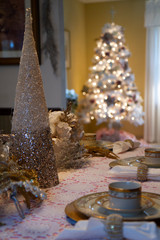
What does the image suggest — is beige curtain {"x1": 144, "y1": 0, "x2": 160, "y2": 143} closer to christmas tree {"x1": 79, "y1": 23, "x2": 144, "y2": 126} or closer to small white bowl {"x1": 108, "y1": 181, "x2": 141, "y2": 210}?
christmas tree {"x1": 79, "y1": 23, "x2": 144, "y2": 126}

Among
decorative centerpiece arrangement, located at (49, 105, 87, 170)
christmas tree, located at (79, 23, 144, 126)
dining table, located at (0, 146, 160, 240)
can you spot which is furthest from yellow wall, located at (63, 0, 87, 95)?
dining table, located at (0, 146, 160, 240)

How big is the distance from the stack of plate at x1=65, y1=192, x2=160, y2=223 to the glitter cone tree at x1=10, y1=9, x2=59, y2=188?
9.4 inches

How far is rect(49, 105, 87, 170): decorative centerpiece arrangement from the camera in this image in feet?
4.59

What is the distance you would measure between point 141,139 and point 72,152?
5.02 meters

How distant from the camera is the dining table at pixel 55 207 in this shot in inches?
32.2

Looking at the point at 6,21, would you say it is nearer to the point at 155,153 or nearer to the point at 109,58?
the point at 109,58

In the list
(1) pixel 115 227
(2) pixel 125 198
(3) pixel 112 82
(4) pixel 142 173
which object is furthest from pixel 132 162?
(3) pixel 112 82

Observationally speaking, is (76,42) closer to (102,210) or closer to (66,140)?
(66,140)

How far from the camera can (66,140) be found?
55.4 inches

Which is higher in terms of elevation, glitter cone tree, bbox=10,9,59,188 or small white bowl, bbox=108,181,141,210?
glitter cone tree, bbox=10,9,59,188

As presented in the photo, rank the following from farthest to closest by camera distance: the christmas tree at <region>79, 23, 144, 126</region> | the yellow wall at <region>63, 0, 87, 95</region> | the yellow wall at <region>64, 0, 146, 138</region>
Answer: the yellow wall at <region>64, 0, 146, 138</region> < the yellow wall at <region>63, 0, 87, 95</region> < the christmas tree at <region>79, 23, 144, 126</region>

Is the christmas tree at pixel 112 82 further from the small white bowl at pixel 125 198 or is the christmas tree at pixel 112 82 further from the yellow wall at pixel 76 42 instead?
the small white bowl at pixel 125 198

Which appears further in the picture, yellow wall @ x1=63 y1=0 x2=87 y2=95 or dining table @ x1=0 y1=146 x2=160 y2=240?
yellow wall @ x1=63 y1=0 x2=87 y2=95

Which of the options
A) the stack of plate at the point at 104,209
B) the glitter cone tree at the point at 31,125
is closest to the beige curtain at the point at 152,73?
the glitter cone tree at the point at 31,125
